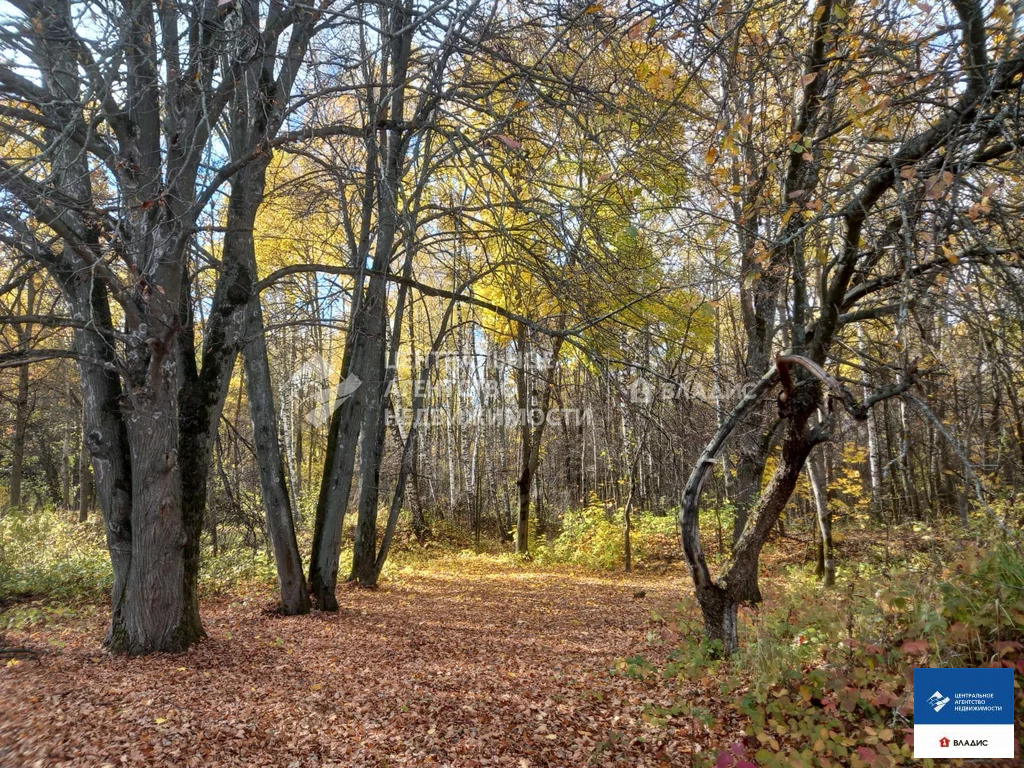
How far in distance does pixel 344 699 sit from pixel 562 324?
4.10 meters

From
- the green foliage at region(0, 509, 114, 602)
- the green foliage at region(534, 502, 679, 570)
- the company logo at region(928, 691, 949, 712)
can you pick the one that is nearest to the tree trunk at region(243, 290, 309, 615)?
the green foliage at region(0, 509, 114, 602)

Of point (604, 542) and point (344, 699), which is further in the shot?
point (604, 542)

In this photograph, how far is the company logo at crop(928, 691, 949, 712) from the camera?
307 centimetres

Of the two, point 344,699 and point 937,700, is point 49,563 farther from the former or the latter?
point 937,700

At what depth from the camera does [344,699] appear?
4512 millimetres

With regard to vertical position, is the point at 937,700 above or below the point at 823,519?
below

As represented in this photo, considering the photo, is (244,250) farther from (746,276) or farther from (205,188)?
(746,276)

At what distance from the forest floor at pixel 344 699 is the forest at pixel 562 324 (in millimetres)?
36

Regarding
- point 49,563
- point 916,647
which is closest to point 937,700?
point 916,647

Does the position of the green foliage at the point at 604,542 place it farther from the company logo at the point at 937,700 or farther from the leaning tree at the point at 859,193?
the company logo at the point at 937,700

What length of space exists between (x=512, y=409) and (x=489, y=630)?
47.1ft

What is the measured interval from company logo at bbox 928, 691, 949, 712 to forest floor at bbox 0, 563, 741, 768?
1121mm

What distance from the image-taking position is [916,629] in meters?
3.54

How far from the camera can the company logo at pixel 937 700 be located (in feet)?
10.1
